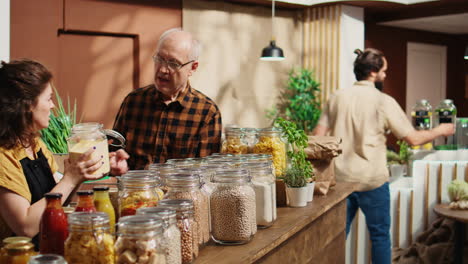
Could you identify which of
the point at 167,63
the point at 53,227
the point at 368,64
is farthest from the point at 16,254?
the point at 368,64

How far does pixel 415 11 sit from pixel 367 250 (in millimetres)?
4870

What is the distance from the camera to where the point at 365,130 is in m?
3.81

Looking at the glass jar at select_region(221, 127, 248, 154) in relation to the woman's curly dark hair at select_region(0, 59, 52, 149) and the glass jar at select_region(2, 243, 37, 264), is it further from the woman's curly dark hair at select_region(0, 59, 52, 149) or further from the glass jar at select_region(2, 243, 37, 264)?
the glass jar at select_region(2, 243, 37, 264)

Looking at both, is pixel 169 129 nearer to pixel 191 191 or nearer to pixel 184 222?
pixel 191 191

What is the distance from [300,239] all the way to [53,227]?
42.6 inches

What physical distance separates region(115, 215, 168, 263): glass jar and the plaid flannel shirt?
1708mm

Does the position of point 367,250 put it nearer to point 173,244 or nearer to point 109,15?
point 173,244

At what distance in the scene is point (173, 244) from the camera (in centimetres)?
124

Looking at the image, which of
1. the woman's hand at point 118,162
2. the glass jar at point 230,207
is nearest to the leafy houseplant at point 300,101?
the woman's hand at point 118,162

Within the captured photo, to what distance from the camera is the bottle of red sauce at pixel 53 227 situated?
49.4 inches

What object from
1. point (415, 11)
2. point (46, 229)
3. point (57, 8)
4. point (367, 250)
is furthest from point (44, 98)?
point (415, 11)

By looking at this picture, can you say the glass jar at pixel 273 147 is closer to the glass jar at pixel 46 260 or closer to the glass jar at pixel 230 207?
the glass jar at pixel 230 207

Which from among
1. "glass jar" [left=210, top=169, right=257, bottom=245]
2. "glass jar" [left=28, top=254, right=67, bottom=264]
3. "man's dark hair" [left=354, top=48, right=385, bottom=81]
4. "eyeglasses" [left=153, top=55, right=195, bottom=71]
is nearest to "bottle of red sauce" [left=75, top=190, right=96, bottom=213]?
"glass jar" [left=28, top=254, right=67, bottom=264]

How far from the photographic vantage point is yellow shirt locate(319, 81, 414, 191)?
3.80m
